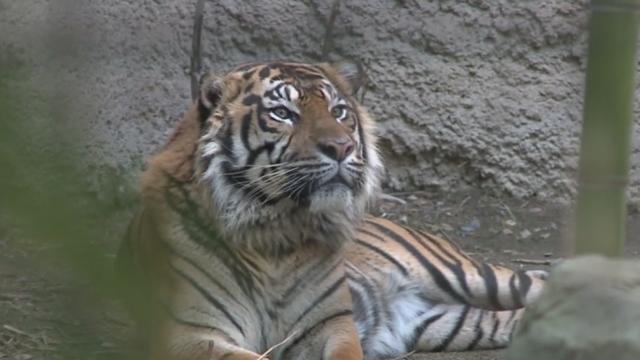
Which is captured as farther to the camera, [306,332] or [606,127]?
[306,332]

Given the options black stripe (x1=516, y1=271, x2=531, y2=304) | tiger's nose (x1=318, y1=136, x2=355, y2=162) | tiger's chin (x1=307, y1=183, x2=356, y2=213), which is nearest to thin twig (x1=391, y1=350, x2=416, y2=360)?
black stripe (x1=516, y1=271, x2=531, y2=304)

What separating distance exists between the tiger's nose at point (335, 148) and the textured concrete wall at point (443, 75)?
1.93 metres

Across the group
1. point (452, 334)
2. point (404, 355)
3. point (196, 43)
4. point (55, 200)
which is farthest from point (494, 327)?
point (55, 200)

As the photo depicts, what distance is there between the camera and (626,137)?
221 centimetres

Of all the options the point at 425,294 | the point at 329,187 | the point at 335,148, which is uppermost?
the point at 335,148

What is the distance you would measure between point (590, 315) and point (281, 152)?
195cm

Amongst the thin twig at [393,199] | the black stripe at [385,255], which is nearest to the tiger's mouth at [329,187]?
the black stripe at [385,255]

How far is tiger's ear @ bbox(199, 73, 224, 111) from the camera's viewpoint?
13.9 ft

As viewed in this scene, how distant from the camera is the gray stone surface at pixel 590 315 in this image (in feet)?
7.30

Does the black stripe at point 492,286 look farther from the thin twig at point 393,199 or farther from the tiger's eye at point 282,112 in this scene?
the thin twig at point 393,199

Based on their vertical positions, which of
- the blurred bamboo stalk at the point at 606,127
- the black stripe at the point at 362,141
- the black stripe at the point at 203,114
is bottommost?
the black stripe at the point at 362,141

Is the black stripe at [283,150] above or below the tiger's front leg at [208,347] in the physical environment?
above

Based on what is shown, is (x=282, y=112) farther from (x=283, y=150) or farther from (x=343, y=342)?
(x=343, y=342)

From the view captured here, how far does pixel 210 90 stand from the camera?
4230 mm
